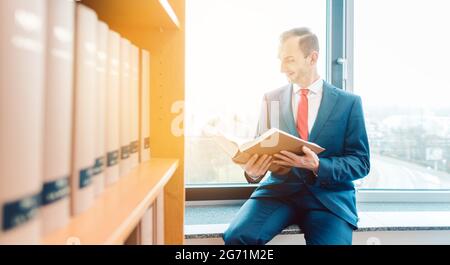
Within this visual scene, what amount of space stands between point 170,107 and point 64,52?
560mm

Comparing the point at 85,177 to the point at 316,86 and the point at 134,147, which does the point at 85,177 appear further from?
the point at 316,86

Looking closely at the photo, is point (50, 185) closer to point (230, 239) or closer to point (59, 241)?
point (59, 241)

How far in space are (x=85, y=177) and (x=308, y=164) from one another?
3.06ft

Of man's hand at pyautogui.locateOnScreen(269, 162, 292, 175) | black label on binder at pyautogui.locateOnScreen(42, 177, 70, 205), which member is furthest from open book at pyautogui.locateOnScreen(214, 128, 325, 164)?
black label on binder at pyautogui.locateOnScreen(42, 177, 70, 205)

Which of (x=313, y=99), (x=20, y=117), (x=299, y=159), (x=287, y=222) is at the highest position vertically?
(x=313, y=99)

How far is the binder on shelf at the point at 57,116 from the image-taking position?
1.27 ft

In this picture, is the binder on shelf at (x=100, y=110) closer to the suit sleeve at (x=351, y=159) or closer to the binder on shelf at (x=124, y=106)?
the binder on shelf at (x=124, y=106)

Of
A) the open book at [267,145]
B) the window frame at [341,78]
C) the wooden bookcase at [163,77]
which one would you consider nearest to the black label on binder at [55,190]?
the wooden bookcase at [163,77]

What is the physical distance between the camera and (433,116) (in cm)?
186

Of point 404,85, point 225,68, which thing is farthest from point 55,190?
point 404,85

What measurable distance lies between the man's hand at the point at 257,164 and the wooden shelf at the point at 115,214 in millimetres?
572

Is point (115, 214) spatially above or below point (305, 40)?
below

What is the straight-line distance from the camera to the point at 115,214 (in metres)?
0.46
